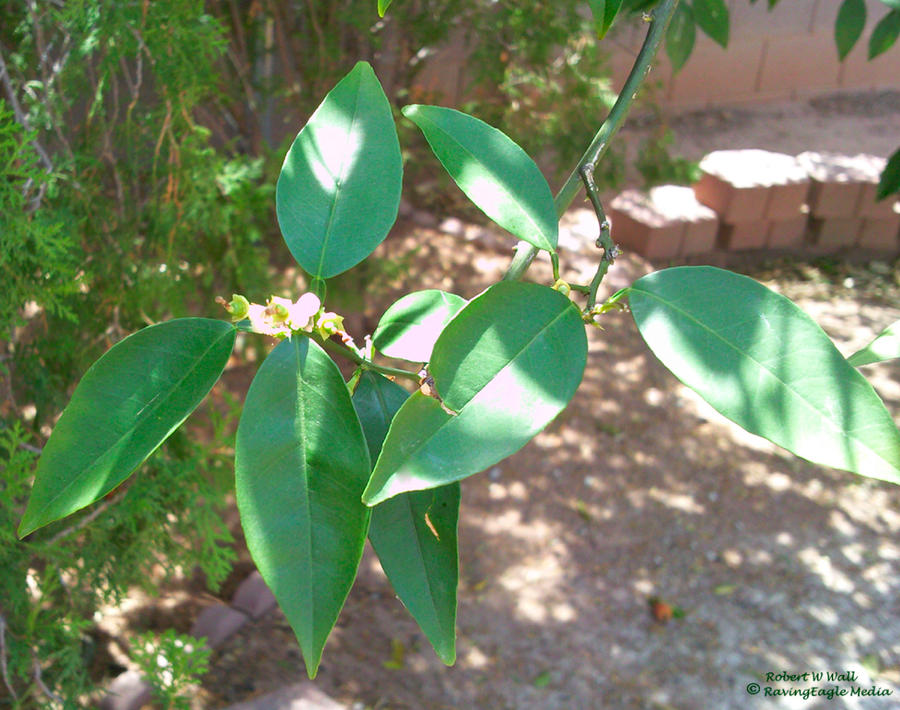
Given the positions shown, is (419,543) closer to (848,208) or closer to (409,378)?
(409,378)

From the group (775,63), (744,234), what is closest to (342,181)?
(744,234)

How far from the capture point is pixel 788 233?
16.6ft

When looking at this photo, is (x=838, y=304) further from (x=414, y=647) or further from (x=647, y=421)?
(x=414, y=647)

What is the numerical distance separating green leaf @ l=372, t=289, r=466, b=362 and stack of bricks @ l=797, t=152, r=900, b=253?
467cm

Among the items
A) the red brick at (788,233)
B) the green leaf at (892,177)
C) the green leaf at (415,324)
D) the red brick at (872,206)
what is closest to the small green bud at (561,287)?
the green leaf at (415,324)

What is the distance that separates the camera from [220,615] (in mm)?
2711

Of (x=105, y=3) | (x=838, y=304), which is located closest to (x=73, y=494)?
(x=105, y=3)

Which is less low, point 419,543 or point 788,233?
point 419,543

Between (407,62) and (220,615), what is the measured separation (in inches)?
90.7

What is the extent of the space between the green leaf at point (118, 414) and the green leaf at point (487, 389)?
0.18m

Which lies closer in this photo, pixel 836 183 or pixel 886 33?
pixel 886 33

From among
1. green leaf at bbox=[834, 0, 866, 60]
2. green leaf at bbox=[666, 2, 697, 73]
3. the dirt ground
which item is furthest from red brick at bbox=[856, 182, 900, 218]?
green leaf at bbox=[834, 0, 866, 60]

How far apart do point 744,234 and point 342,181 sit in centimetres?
450

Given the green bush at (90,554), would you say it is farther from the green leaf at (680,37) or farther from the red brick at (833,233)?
the red brick at (833,233)
